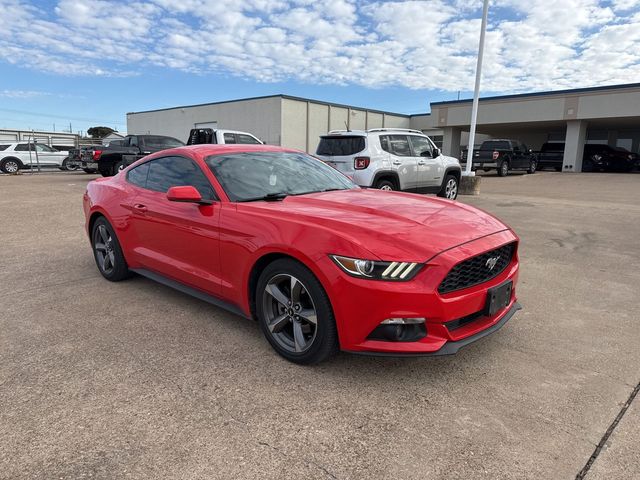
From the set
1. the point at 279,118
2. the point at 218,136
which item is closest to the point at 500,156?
the point at 279,118

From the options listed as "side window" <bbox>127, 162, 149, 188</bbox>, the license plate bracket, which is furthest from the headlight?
"side window" <bbox>127, 162, 149, 188</bbox>

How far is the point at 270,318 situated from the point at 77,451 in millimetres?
1368

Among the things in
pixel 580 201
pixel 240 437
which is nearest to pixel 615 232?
pixel 580 201

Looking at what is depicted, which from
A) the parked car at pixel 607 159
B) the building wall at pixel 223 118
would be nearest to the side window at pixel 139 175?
the building wall at pixel 223 118

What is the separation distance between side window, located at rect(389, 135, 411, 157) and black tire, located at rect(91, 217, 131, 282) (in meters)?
6.67

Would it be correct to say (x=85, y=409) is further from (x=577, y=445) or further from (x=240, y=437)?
(x=577, y=445)

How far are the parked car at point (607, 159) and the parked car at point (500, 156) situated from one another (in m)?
5.24

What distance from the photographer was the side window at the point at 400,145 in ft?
32.8

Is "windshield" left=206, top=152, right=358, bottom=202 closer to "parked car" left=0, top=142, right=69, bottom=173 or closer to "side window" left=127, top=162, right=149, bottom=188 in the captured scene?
"side window" left=127, top=162, right=149, bottom=188

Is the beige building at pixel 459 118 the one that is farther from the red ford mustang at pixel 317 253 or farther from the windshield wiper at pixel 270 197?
the windshield wiper at pixel 270 197

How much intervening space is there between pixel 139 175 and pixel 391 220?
9.56 ft

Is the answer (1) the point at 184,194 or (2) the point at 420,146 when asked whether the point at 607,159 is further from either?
(1) the point at 184,194

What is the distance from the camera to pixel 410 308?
2.55 metres

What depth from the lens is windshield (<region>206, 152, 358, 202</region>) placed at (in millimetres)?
3631
